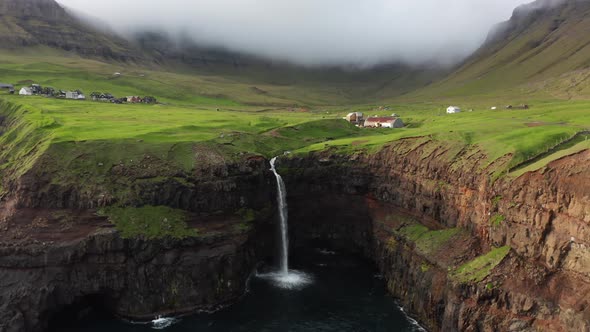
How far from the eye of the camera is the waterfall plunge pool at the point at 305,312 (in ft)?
184

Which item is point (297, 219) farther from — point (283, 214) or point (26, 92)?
point (26, 92)

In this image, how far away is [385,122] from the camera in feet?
403

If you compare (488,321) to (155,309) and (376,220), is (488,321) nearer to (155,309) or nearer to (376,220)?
(376,220)

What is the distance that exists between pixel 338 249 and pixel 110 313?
39945 mm

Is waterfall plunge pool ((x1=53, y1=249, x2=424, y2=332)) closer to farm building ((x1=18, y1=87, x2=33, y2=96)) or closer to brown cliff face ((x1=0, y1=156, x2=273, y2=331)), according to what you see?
brown cliff face ((x1=0, y1=156, x2=273, y2=331))

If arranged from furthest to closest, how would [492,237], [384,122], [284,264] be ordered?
1. [384,122]
2. [284,264]
3. [492,237]

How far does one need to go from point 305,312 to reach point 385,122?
74757 millimetres

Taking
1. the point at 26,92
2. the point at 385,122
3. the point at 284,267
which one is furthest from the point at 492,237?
the point at 26,92

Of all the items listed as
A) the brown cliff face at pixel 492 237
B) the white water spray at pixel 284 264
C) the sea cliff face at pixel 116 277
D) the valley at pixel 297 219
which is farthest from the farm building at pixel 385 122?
the sea cliff face at pixel 116 277

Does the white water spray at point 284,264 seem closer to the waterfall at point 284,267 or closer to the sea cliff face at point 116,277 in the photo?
the waterfall at point 284,267

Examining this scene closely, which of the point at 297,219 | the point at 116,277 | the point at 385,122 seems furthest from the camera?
the point at 385,122

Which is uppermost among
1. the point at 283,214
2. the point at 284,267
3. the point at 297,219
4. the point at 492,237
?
the point at 492,237

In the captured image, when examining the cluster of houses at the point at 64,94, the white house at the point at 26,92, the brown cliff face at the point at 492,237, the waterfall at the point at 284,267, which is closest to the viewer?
the brown cliff face at the point at 492,237

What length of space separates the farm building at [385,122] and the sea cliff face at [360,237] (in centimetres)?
4421
